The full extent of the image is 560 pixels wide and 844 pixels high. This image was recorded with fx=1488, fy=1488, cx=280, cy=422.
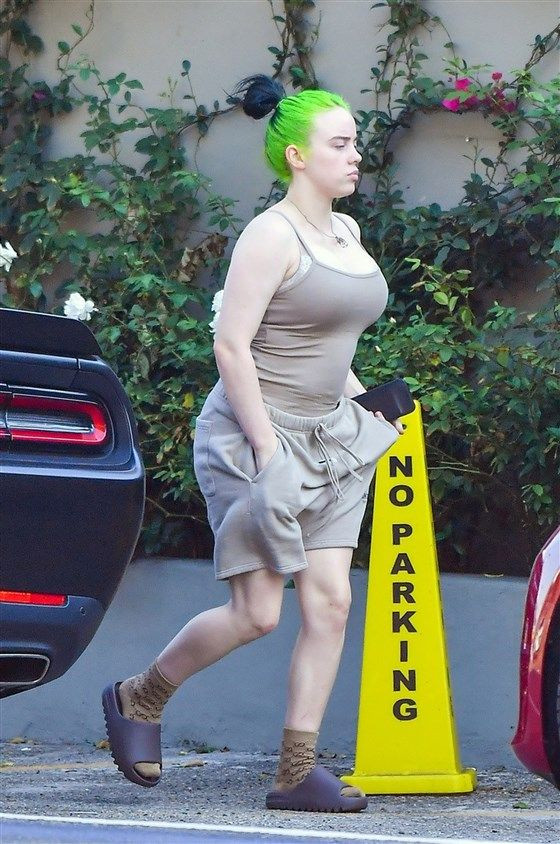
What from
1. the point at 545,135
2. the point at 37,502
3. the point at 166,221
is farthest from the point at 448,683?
the point at 166,221

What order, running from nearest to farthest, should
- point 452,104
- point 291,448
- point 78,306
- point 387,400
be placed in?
point 291,448, point 387,400, point 78,306, point 452,104

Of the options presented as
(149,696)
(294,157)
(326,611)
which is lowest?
(149,696)

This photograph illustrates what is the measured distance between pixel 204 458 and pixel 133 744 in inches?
29.6

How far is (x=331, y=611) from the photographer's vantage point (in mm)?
3787

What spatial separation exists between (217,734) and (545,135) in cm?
237

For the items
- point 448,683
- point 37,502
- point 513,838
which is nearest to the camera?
point 37,502

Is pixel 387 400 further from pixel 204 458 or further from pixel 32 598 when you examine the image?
pixel 32 598

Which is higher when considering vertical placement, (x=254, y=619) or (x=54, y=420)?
(x=54, y=420)

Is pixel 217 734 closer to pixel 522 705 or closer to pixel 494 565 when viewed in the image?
pixel 494 565

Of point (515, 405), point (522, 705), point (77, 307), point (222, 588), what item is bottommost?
point (522, 705)

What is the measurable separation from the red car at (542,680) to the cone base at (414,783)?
0.73 m

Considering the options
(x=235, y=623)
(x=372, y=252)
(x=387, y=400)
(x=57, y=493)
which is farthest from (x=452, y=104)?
(x=57, y=493)

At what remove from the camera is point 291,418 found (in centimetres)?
375

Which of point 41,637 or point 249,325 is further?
point 249,325
